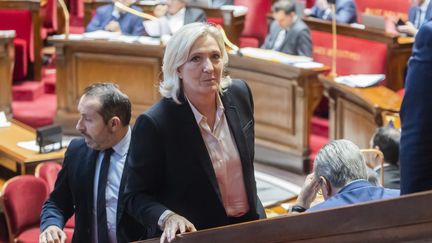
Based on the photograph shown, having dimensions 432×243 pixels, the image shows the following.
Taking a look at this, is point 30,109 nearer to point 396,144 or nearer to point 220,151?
point 396,144

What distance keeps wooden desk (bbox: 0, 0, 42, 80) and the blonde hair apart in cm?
668

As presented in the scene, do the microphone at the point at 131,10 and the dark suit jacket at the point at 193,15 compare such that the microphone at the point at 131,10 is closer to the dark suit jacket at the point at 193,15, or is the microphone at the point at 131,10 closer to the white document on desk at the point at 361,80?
the dark suit jacket at the point at 193,15

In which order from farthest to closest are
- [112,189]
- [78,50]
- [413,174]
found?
[78,50], [112,189], [413,174]

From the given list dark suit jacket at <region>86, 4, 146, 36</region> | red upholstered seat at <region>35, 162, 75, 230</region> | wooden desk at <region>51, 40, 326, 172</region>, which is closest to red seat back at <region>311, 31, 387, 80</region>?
wooden desk at <region>51, 40, 326, 172</region>

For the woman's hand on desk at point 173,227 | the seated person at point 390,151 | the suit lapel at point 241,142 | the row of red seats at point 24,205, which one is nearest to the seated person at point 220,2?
the seated person at point 390,151

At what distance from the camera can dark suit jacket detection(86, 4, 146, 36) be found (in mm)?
8320

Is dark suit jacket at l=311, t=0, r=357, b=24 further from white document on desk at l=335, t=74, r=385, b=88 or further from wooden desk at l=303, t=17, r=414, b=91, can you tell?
white document on desk at l=335, t=74, r=385, b=88

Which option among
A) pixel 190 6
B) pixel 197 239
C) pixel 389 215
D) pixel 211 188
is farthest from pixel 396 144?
pixel 190 6

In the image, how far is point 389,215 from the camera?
1357 millimetres

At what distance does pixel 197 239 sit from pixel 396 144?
2.86m

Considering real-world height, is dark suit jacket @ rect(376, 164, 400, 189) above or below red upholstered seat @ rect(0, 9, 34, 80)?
below

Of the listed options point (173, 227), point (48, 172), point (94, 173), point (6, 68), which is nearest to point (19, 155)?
point (48, 172)

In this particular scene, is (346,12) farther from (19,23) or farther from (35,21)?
(19,23)

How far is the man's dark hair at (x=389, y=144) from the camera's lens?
4512 mm
